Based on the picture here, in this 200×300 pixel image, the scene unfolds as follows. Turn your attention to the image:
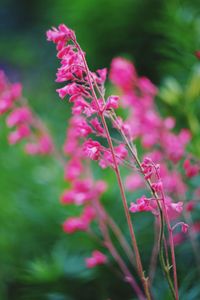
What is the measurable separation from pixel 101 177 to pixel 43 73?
12.4 ft

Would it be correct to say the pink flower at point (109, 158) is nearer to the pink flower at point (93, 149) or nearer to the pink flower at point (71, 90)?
the pink flower at point (93, 149)

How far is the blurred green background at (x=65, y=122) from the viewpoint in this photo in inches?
77.2

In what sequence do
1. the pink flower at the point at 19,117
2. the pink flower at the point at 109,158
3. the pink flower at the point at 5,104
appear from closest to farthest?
the pink flower at the point at 109,158 → the pink flower at the point at 5,104 → the pink flower at the point at 19,117

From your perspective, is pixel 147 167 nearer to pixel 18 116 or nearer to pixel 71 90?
pixel 71 90

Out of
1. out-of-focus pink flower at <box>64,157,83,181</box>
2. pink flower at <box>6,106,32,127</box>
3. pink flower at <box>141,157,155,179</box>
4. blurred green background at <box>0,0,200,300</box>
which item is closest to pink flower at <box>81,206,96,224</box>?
out-of-focus pink flower at <box>64,157,83,181</box>

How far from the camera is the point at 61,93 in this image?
1.13 metres

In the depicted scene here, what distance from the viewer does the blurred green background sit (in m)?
1.96

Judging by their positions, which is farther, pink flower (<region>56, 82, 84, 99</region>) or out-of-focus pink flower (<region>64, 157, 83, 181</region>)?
out-of-focus pink flower (<region>64, 157, 83, 181</region>)

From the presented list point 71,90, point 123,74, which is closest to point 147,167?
point 71,90

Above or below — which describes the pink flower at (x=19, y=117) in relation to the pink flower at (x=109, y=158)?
above

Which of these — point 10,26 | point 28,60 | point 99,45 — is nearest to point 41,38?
point 28,60

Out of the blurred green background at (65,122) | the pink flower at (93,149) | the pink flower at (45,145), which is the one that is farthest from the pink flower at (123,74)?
the pink flower at (93,149)

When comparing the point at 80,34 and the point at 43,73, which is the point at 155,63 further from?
the point at 43,73

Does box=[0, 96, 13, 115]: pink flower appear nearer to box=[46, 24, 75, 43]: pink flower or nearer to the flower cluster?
the flower cluster
